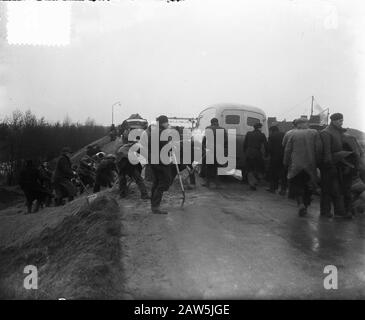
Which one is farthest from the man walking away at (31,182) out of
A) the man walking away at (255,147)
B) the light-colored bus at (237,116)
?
the man walking away at (255,147)

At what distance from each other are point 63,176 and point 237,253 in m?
6.53

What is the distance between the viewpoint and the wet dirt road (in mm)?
4457

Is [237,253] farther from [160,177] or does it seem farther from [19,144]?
[19,144]

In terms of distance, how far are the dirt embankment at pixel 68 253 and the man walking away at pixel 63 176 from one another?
1.16 meters

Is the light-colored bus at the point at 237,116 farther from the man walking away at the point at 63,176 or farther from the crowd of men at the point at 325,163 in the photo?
the crowd of men at the point at 325,163

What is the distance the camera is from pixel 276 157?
33.0 feet

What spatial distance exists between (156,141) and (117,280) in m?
3.16

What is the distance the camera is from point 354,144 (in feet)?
24.0

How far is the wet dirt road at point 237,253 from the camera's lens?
446cm

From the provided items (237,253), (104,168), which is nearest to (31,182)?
(104,168)

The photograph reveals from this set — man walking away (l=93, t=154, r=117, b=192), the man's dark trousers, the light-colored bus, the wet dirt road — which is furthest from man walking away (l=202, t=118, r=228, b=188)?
the man's dark trousers

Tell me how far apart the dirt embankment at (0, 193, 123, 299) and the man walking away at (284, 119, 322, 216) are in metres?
3.17
